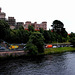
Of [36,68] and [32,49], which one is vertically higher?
[32,49]

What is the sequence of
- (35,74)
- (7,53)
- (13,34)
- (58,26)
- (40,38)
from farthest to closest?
(58,26) → (13,34) → (40,38) → (7,53) → (35,74)

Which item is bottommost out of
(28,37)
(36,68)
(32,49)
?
(36,68)

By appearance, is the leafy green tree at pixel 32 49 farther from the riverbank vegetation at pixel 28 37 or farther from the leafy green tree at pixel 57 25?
the leafy green tree at pixel 57 25

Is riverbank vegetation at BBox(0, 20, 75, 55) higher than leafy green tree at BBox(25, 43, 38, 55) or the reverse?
higher

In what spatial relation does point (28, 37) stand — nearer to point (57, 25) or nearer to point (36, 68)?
point (36, 68)

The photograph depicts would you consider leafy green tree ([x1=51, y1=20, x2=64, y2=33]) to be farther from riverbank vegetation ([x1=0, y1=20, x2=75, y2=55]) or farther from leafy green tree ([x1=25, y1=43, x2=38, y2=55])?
leafy green tree ([x1=25, y1=43, x2=38, y2=55])

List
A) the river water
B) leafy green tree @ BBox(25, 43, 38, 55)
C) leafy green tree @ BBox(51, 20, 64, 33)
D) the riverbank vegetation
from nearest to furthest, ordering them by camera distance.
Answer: the river water, leafy green tree @ BBox(25, 43, 38, 55), the riverbank vegetation, leafy green tree @ BBox(51, 20, 64, 33)

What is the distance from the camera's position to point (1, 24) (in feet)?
242

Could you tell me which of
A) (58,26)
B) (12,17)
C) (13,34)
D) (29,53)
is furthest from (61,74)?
(12,17)

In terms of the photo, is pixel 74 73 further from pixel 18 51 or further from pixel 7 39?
pixel 7 39

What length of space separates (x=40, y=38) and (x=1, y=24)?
1115 inches

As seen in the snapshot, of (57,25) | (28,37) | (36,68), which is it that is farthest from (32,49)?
(57,25)

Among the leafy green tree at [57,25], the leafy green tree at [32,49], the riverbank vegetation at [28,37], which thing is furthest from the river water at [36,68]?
the leafy green tree at [57,25]

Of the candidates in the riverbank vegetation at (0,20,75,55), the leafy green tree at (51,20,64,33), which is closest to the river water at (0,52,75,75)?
the riverbank vegetation at (0,20,75,55)
